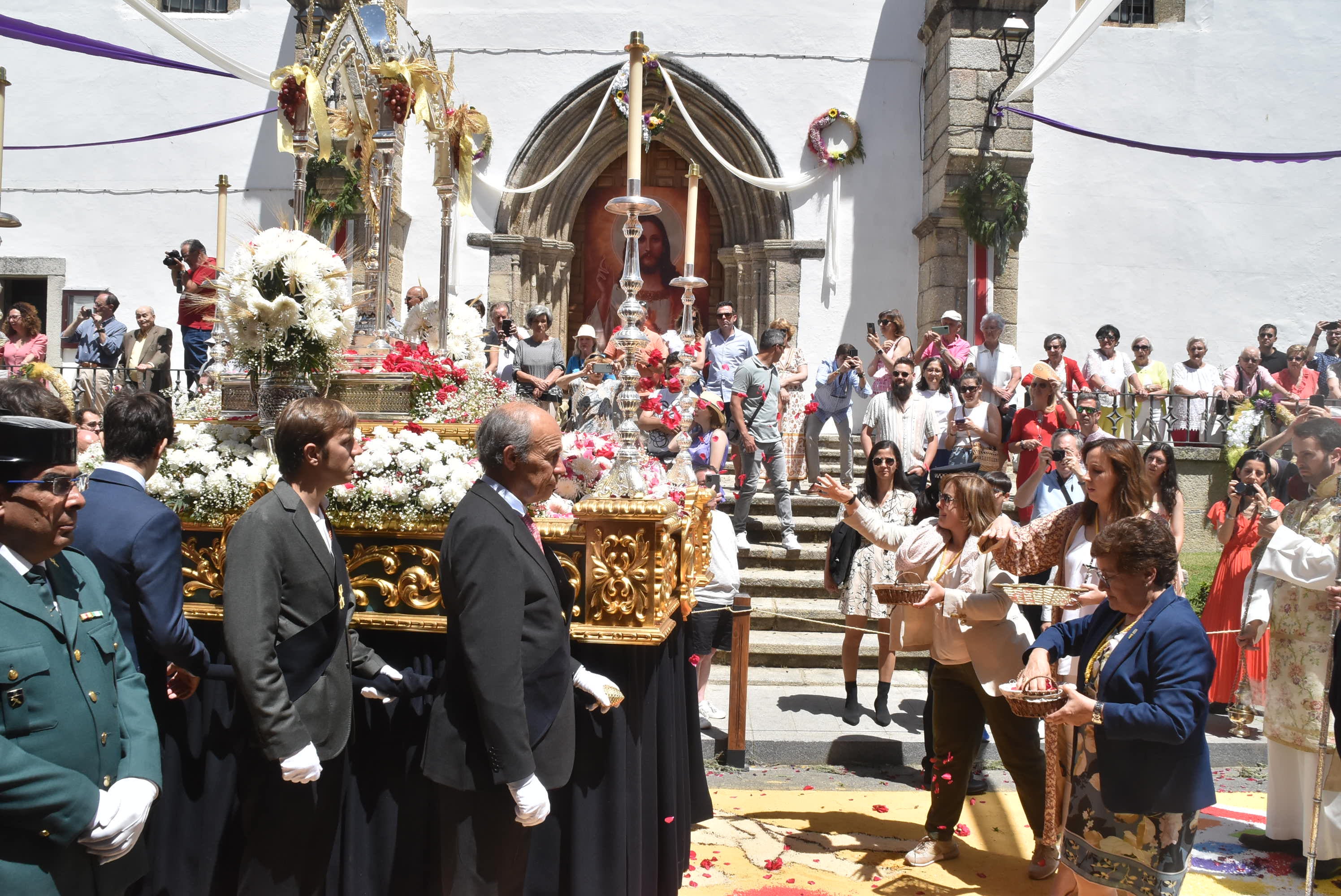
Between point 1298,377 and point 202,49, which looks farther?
point 202,49

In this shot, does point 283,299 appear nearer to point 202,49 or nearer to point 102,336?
point 102,336

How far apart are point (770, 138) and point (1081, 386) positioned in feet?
16.0

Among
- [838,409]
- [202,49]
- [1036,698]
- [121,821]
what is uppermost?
[202,49]

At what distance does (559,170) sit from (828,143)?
334cm

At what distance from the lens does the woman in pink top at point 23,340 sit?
32.8 ft

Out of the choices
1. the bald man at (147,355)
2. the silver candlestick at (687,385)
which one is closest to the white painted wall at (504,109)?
the bald man at (147,355)

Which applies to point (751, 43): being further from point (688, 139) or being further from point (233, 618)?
point (233, 618)

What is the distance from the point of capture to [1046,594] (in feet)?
13.3

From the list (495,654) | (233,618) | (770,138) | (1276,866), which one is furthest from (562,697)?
(770,138)

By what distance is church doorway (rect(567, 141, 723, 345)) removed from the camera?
13961 millimetres

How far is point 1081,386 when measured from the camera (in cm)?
1105

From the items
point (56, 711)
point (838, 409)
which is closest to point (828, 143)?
point (838, 409)

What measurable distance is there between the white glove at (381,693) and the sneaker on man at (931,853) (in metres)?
2.45

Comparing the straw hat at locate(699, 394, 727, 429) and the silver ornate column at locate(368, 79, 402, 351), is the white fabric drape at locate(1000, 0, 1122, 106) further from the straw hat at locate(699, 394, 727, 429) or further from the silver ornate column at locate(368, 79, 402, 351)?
the silver ornate column at locate(368, 79, 402, 351)
